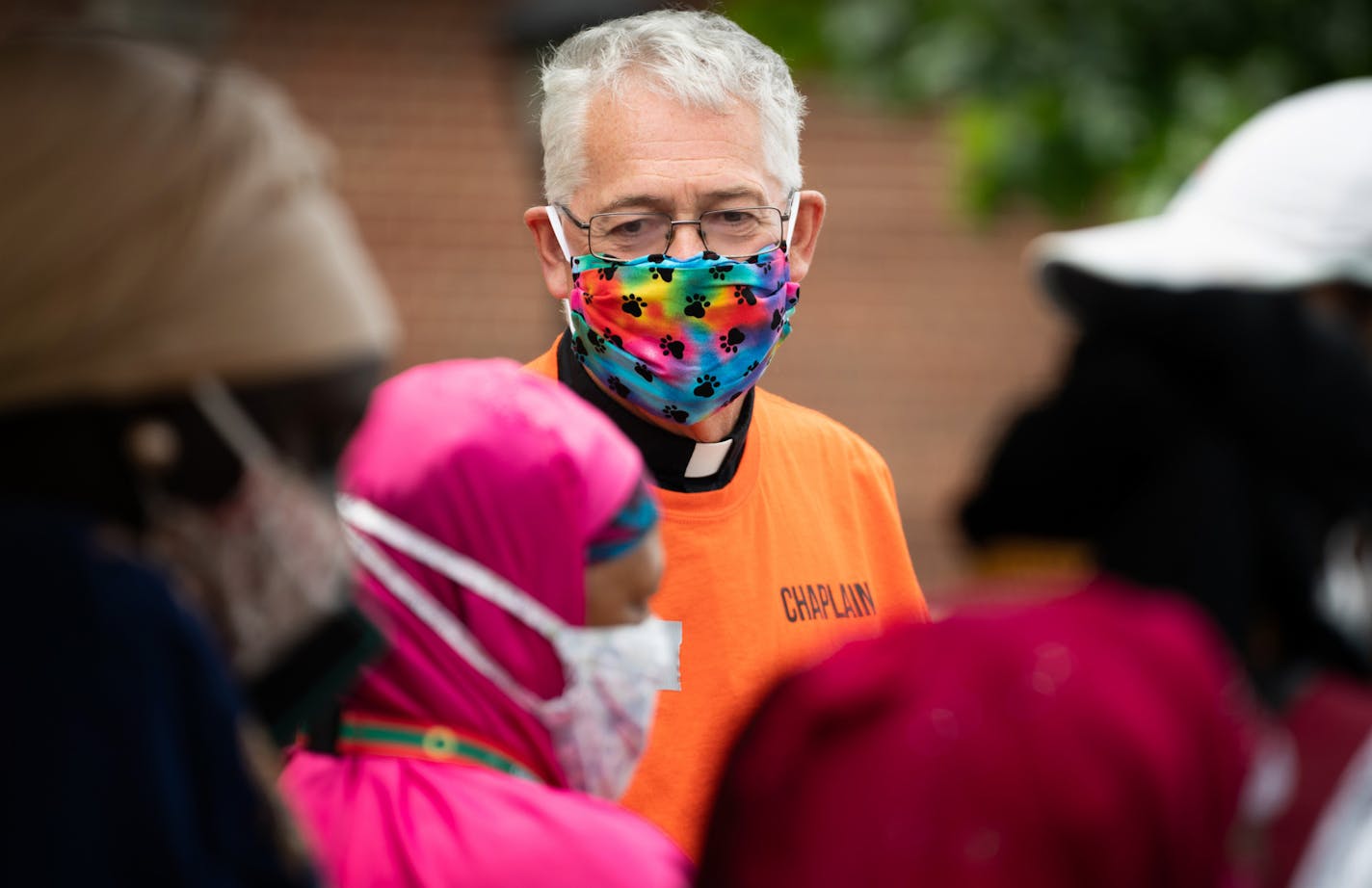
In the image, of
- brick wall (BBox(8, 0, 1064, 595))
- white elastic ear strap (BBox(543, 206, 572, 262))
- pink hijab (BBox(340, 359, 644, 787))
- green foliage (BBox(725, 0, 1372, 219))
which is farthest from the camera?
brick wall (BBox(8, 0, 1064, 595))

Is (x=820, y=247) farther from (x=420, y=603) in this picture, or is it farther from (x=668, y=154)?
(x=420, y=603)

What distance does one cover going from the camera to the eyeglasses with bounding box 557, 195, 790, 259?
2.88 meters

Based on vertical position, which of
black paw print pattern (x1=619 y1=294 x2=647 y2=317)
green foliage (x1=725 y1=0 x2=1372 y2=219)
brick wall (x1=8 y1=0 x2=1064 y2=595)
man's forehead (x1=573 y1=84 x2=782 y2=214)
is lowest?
brick wall (x1=8 y1=0 x2=1064 y2=595)

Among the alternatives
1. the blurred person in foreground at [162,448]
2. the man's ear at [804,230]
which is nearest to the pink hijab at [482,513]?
the blurred person in foreground at [162,448]

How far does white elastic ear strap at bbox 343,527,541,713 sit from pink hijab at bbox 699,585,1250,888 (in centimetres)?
67

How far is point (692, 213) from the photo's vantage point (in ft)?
9.39

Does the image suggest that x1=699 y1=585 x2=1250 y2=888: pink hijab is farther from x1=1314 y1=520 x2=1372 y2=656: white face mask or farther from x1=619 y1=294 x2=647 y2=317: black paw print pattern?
x1=619 y1=294 x2=647 y2=317: black paw print pattern

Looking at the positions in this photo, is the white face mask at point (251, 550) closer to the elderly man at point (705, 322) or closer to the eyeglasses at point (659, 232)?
the elderly man at point (705, 322)

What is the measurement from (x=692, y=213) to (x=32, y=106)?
1.34 m

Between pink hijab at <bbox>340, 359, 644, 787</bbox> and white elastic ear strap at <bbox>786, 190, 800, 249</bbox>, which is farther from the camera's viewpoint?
white elastic ear strap at <bbox>786, 190, 800, 249</bbox>

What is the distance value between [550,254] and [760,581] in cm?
67

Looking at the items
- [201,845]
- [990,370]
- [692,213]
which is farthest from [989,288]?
[201,845]

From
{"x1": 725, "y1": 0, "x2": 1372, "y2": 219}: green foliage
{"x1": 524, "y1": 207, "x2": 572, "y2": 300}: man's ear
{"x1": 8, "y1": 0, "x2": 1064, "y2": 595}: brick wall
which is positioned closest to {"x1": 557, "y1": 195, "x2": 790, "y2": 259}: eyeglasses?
{"x1": 524, "y1": 207, "x2": 572, "y2": 300}: man's ear

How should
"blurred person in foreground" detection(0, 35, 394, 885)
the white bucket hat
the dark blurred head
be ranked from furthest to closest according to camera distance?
1. the white bucket hat
2. the dark blurred head
3. "blurred person in foreground" detection(0, 35, 394, 885)
